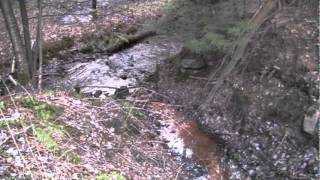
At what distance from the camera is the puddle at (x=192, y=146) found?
25.0 feet

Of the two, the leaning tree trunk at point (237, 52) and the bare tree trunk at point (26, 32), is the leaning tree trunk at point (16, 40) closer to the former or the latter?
the bare tree trunk at point (26, 32)

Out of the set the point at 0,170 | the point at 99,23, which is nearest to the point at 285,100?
the point at 0,170

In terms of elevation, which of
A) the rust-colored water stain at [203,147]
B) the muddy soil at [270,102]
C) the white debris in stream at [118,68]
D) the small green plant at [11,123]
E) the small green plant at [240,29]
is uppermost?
the small green plant at [240,29]

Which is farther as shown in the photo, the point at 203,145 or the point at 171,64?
the point at 171,64

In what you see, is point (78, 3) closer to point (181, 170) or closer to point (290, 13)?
point (290, 13)

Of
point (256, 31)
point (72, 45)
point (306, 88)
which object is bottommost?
point (72, 45)

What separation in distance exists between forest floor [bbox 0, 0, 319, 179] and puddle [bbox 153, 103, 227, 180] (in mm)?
21

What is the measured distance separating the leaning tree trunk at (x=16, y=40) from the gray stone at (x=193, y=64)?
13.1 ft

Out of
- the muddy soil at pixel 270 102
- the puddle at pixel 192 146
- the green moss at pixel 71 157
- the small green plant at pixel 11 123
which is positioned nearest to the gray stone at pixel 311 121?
the muddy soil at pixel 270 102

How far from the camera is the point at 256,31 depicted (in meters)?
9.72

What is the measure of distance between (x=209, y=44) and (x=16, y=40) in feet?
14.4

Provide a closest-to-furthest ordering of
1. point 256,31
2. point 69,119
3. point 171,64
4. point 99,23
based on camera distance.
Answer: point 69,119, point 256,31, point 171,64, point 99,23

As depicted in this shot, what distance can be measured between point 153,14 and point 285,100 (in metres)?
10.5

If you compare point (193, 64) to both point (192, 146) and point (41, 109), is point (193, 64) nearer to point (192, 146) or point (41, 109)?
point (192, 146)
